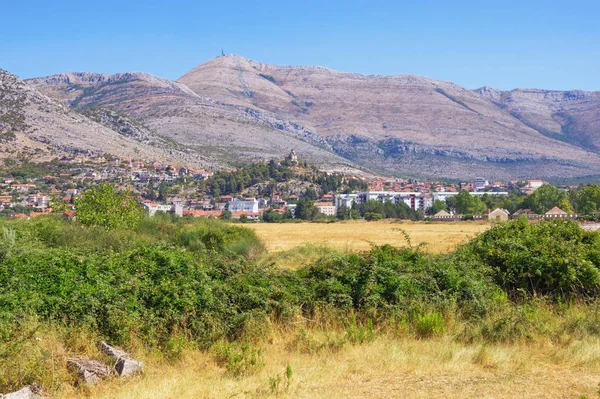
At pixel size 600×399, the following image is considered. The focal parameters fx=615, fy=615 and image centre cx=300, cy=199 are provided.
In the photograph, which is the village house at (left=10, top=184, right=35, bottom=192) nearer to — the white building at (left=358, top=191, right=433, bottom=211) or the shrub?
the white building at (left=358, top=191, right=433, bottom=211)

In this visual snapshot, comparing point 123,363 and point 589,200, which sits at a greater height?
point 589,200

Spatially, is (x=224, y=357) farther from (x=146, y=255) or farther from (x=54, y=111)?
(x=54, y=111)

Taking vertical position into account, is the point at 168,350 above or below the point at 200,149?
below

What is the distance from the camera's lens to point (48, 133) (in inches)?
5349

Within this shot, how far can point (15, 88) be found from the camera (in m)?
147

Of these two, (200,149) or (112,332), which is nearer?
(112,332)

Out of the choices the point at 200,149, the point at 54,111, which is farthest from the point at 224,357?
the point at 200,149

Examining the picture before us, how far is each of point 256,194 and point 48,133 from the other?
4783cm

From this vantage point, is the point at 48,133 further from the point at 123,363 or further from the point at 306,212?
the point at 123,363

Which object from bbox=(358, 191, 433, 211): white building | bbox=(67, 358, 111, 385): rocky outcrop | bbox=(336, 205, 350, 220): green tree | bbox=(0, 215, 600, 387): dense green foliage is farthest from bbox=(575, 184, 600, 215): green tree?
bbox=(67, 358, 111, 385): rocky outcrop

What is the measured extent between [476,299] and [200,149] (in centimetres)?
18611

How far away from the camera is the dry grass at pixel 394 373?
723 centimetres

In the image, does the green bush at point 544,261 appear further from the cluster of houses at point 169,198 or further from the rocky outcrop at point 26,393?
the cluster of houses at point 169,198

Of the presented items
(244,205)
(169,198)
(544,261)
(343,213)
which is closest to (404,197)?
(244,205)
